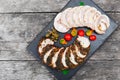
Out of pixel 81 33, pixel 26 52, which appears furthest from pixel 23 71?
pixel 81 33

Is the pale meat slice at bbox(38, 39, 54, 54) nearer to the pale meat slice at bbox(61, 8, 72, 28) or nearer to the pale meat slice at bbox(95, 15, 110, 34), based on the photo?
the pale meat slice at bbox(61, 8, 72, 28)

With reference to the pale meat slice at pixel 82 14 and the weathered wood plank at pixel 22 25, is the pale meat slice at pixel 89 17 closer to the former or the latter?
the pale meat slice at pixel 82 14

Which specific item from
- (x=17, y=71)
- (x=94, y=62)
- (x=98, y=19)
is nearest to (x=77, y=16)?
(x=98, y=19)

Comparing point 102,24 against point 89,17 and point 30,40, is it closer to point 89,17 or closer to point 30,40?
point 89,17

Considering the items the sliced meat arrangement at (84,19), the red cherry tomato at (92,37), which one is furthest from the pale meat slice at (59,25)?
the red cherry tomato at (92,37)

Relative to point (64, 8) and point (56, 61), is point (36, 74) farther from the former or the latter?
point (64, 8)

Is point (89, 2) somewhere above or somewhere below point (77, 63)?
above
